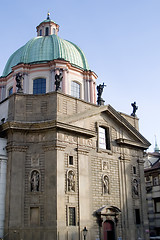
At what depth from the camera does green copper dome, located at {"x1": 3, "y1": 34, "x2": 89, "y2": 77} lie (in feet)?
122

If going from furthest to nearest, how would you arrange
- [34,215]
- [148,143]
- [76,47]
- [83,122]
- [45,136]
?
1. [76,47]
2. [148,143]
3. [83,122]
4. [45,136]
5. [34,215]

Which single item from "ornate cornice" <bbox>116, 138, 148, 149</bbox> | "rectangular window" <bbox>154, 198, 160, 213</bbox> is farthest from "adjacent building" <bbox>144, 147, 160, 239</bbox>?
"ornate cornice" <bbox>116, 138, 148, 149</bbox>

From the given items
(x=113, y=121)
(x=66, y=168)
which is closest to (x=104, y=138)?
(x=113, y=121)

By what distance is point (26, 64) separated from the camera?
3606 centimetres

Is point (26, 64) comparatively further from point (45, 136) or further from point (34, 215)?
point (34, 215)

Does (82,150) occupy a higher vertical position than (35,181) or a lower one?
higher

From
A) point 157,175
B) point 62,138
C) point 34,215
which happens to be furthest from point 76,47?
point 34,215

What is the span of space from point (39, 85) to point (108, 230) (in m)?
16.8

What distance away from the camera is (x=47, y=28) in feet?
137

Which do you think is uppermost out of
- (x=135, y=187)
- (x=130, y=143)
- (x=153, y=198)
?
(x=130, y=143)

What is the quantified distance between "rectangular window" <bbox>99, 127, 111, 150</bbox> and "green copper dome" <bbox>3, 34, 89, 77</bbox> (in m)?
9.78

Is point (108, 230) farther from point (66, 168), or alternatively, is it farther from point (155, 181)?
point (155, 181)

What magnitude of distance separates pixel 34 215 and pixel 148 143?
51.7 ft

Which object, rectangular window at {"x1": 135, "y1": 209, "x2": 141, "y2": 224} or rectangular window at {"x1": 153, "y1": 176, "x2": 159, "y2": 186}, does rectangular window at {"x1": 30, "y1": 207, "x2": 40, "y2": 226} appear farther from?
rectangular window at {"x1": 153, "y1": 176, "x2": 159, "y2": 186}
